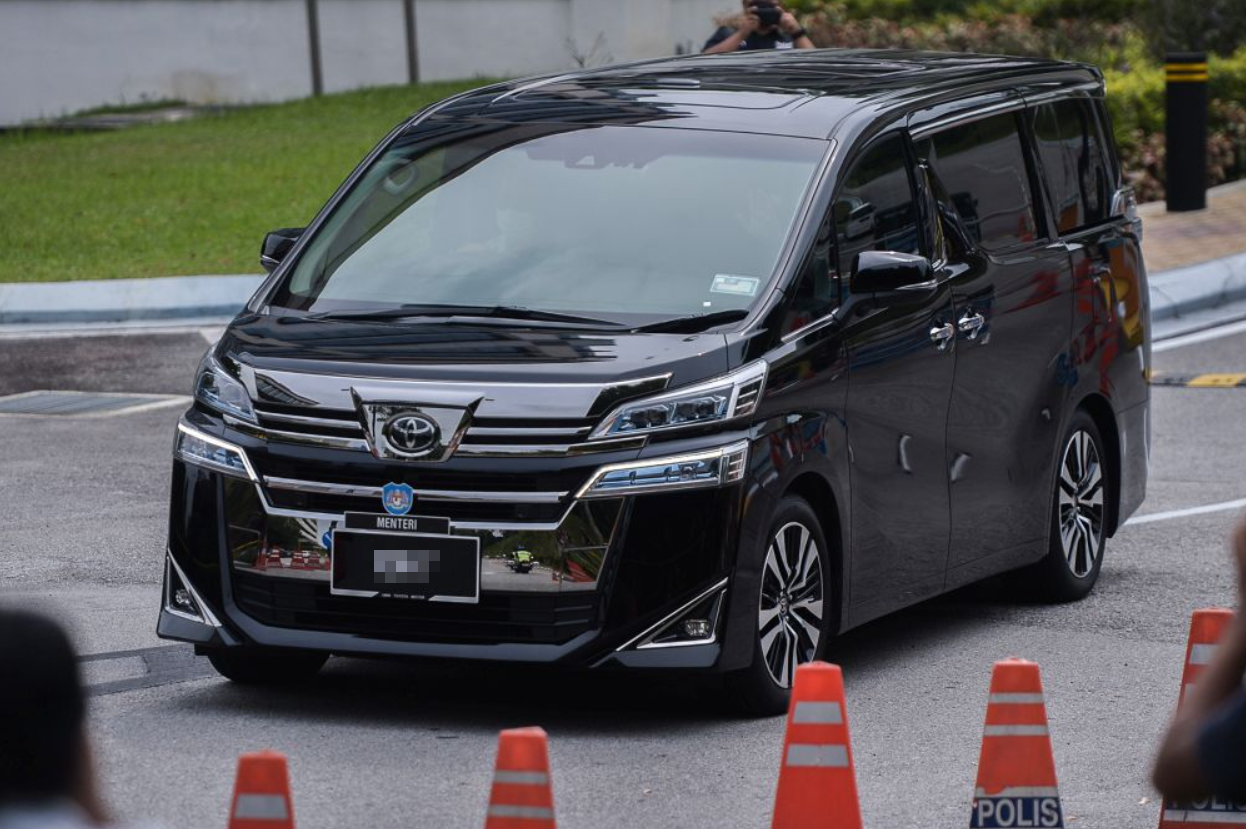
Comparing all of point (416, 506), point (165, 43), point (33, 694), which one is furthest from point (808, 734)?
point (165, 43)

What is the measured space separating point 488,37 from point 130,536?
24579 mm

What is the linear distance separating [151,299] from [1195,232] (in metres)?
8.51

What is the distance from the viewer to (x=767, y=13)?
1528 cm

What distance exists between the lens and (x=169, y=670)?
751 centimetres

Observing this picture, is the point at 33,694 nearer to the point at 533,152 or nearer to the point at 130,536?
the point at 533,152

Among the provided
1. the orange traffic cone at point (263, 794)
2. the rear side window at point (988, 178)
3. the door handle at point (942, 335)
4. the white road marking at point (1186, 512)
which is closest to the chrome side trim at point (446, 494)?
the door handle at point (942, 335)

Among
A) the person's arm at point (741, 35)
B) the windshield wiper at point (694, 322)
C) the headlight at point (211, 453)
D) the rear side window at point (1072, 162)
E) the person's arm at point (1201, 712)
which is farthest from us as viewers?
the person's arm at point (741, 35)

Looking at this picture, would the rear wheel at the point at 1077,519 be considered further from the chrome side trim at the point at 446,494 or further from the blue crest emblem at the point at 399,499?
the blue crest emblem at the point at 399,499

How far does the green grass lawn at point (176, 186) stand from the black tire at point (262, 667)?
10257mm

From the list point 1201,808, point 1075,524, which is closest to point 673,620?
point 1201,808

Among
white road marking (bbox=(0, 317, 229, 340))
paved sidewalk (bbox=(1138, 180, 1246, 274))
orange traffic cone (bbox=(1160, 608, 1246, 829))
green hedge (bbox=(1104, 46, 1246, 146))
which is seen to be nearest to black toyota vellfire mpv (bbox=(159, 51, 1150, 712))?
orange traffic cone (bbox=(1160, 608, 1246, 829))

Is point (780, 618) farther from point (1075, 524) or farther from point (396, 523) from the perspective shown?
point (1075, 524)

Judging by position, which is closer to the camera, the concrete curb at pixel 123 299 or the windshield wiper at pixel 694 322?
the windshield wiper at pixel 694 322

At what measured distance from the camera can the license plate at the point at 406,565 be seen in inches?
259
